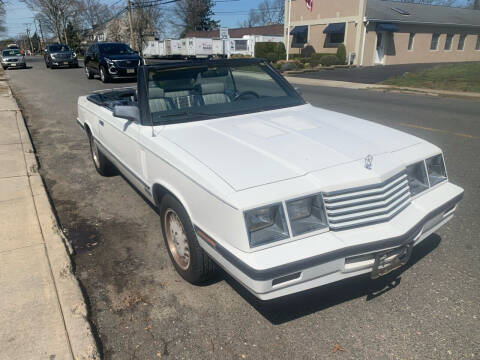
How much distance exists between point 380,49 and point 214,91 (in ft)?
98.0

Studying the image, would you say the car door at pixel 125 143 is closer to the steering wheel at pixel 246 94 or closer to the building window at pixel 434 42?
the steering wheel at pixel 246 94

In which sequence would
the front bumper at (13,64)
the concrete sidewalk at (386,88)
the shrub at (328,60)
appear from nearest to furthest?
the concrete sidewalk at (386,88), the shrub at (328,60), the front bumper at (13,64)

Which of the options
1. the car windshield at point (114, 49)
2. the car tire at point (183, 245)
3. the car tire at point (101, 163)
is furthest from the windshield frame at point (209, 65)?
the car windshield at point (114, 49)

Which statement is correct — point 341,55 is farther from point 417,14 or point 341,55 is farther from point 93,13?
point 93,13

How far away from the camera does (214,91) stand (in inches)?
155

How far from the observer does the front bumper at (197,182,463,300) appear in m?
2.17

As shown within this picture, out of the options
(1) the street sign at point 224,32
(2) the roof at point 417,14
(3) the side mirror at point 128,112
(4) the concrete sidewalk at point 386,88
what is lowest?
(4) the concrete sidewalk at point 386,88

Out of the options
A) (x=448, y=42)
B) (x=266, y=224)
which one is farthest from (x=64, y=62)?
(x=448, y=42)

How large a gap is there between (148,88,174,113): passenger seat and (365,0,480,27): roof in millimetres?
27914

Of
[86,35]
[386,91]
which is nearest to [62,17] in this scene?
[86,35]

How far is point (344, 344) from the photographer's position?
2.45 meters

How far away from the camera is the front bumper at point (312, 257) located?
2.17 m

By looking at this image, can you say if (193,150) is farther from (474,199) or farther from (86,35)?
(86,35)

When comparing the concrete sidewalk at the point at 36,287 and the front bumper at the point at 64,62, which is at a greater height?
the front bumper at the point at 64,62
